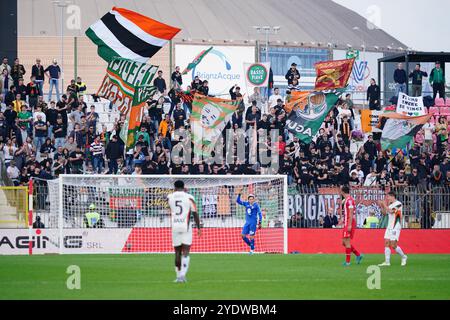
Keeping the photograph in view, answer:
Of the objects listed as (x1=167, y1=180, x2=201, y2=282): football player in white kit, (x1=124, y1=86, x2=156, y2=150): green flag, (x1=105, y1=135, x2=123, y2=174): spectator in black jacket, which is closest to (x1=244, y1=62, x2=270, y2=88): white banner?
(x1=105, y1=135, x2=123, y2=174): spectator in black jacket

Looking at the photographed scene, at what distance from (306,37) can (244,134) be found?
4578 centimetres

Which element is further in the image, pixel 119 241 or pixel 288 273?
pixel 119 241

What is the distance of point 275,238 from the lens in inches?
1335

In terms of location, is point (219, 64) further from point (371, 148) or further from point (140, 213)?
point (140, 213)

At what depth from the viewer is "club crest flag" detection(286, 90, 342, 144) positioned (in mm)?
37000

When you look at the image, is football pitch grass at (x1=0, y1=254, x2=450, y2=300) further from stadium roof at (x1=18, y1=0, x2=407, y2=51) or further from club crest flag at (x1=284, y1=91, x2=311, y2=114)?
stadium roof at (x1=18, y1=0, x2=407, y2=51)

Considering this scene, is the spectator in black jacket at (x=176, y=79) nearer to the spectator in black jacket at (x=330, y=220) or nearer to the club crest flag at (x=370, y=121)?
the club crest flag at (x=370, y=121)

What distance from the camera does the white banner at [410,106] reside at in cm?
3791

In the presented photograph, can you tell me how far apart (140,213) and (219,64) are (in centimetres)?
3101

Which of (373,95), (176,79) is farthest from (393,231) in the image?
(373,95)

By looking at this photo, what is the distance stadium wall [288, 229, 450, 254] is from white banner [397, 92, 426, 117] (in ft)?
19.3

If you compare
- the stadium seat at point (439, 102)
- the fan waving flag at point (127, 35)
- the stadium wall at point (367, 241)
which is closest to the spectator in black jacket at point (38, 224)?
the fan waving flag at point (127, 35)
